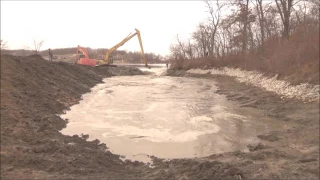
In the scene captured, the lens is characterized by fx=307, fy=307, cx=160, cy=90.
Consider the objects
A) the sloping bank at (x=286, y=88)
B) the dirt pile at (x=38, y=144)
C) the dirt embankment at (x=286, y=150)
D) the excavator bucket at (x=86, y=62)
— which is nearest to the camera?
the dirt embankment at (x=286, y=150)

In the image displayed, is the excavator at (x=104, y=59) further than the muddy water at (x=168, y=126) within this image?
Yes

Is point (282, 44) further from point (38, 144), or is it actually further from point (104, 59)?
point (104, 59)

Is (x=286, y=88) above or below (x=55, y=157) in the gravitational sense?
above

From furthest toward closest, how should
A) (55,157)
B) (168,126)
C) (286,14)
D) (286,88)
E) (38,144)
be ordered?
(286,14) < (286,88) < (168,126) < (38,144) < (55,157)

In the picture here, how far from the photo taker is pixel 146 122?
13.4m

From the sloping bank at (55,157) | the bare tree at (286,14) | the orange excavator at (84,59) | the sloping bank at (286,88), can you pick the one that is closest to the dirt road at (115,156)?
the sloping bank at (55,157)

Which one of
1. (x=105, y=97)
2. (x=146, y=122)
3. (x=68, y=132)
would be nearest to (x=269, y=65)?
(x=105, y=97)

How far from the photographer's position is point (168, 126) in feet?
41.5

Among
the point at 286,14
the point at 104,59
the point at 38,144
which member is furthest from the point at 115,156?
the point at 104,59

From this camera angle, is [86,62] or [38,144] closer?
[38,144]

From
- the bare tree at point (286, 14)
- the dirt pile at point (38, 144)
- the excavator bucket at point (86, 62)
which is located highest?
the bare tree at point (286, 14)

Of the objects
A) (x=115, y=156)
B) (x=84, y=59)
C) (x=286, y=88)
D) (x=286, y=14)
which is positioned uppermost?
(x=286, y=14)

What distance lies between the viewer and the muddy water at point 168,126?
9.66 meters

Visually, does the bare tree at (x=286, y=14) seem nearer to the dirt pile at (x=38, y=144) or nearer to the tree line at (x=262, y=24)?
the tree line at (x=262, y=24)
